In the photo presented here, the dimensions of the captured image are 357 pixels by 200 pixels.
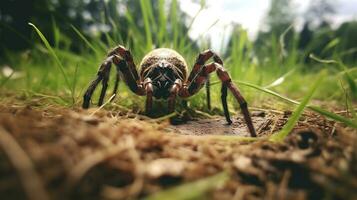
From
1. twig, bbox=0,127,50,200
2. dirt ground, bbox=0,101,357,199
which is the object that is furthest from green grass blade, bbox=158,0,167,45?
twig, bbox=0,127,50,200

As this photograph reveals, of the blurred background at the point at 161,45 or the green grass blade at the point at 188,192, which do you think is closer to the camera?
the green grass blade at the point at 188,192

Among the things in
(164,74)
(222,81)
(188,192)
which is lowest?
(188,192)

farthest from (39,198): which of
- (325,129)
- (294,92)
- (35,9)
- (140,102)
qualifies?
(35,9)

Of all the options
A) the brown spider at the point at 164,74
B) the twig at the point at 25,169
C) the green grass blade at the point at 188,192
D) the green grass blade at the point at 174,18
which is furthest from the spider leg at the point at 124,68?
the green grass blade at the point at 188,192

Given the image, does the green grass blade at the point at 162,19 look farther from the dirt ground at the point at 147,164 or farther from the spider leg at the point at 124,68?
the dirt ground at the point at 147,164

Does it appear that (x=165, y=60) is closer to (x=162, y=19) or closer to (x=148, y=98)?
(x=148, y=98)

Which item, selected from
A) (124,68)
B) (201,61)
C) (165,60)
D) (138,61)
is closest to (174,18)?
(138,61)

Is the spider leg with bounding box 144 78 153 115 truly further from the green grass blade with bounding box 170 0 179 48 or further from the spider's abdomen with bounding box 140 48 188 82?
the green grass blade with bounding box 170 0 179 48
